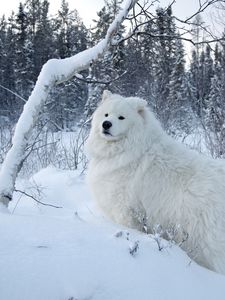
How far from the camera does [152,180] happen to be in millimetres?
4352

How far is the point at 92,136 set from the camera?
4.93 meters

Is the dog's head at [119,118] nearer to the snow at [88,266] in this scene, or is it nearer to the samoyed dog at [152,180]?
the samoyed dog at [152,180]

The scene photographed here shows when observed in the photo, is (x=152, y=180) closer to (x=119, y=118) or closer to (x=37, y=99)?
(x=119, y=118)

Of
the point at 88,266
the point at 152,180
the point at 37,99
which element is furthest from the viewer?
the point at 152,180

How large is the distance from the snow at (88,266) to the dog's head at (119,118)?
1664 millimetres

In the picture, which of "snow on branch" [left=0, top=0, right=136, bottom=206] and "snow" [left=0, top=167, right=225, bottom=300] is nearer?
"snow" [left=0, top=167, right=225, bottom=300]

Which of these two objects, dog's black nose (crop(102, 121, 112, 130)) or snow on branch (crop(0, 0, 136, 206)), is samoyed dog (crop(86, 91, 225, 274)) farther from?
snow on branch (crop(0, 0, 136, 206))

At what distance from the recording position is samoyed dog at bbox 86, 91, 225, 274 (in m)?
3.97

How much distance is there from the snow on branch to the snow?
2.65 ft

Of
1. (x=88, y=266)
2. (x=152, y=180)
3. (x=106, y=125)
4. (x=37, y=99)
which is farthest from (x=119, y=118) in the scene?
(x=88, y=266)

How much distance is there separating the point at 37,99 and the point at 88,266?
2.09 meters

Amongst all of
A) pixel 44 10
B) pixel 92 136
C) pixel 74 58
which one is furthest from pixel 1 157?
pixel 44 10

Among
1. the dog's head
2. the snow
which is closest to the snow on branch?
the dog's head

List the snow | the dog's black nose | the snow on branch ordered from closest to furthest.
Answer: the snow → the snow on branch → the dog's black nose
